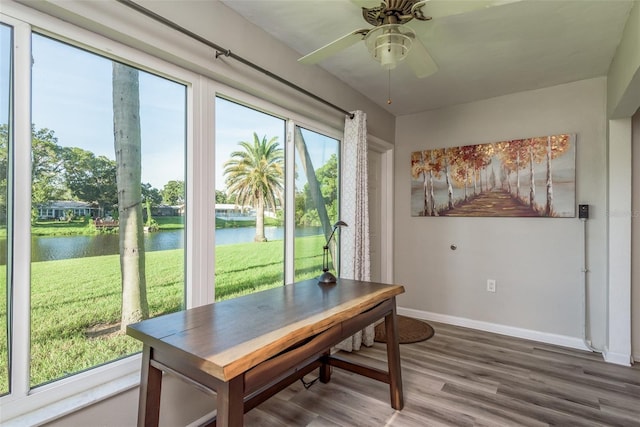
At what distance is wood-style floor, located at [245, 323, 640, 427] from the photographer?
74.7 inches

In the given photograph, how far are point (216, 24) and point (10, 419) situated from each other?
2056mm

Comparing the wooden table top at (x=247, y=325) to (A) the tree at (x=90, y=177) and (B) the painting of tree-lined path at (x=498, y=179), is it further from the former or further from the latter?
(B) the painting of tree-lined path at (x=498, y=179)

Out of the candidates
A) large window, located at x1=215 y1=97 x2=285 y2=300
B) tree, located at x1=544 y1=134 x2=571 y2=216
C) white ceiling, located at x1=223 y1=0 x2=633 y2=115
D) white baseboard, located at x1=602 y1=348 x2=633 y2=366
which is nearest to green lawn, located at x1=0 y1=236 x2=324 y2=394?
large window, located at x1=215 y1=97 x2=285 y2=300

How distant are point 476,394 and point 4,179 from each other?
2.81 metres

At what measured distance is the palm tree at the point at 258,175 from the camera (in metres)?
2.11

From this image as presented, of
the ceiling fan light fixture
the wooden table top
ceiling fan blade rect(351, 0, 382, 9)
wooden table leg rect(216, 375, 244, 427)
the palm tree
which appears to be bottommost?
wooden table leg rect(216, 375, 244, 427)

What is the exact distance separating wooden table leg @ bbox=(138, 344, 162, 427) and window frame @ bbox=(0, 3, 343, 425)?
0.26 metres

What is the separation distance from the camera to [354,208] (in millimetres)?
2791

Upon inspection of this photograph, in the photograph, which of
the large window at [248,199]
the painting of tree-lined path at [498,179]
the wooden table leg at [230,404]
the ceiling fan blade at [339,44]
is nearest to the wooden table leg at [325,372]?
the large window at [248,199]

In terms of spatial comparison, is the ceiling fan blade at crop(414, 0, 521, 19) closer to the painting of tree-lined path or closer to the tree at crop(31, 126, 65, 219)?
the tree at crop(31, 126, 65, 219)

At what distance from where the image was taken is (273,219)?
2.41m

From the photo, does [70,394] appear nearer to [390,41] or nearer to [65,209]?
[65,209]

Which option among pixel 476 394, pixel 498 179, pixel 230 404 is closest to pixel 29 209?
pixel 230 404

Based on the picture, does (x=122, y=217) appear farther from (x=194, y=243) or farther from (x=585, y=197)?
(x=585, y=197)
